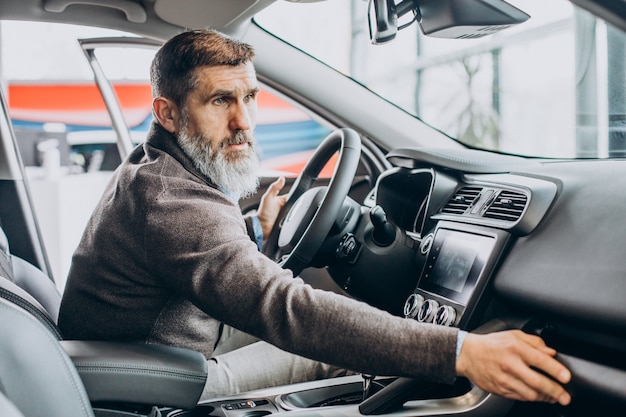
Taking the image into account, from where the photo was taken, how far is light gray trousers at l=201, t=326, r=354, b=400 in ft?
5.51

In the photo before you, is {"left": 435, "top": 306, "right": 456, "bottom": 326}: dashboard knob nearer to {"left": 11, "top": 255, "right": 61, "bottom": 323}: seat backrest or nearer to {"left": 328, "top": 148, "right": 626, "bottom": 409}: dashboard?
{"left": 328, "top": 148, "right": 626, "bottom": 409}: dashboard

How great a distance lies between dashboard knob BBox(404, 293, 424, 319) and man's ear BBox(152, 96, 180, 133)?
66 centimetres

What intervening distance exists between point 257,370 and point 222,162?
527 mm

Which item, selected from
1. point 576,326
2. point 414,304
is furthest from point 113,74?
point 576,326

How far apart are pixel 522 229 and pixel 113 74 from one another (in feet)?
9.05

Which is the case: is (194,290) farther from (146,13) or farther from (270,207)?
(146,13)

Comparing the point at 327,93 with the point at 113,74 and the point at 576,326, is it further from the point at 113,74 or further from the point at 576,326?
the point at 113,74

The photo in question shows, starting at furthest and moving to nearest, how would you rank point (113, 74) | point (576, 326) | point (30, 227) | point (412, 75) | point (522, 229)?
point (412, 75)
point (113, 74)
point (30, 227)
point (522, 229)
point (576, 326)

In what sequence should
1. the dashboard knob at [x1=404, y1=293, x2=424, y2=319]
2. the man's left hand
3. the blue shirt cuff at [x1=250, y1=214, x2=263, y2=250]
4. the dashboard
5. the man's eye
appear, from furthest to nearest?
the man's left hand, the blue shirt cuff at [x1=250, y1=214, x2=263, y2=250], the man's eye, the dashboard knob at [x1=404, y1=293, x2=424, y2=319], the dashboard

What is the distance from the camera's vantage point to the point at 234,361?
1.75 metres

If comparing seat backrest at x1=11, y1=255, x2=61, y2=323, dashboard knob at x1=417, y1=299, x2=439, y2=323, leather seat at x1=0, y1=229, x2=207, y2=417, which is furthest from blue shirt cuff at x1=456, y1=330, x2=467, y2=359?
seat backrest at x1=11, y1=255, x2=61, y2=323

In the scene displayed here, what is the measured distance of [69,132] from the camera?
7.24 m

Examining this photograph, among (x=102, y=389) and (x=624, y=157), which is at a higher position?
(x=624, y=157)

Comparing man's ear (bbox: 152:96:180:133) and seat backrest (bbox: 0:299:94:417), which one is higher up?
man's ear (bbox: 152:96:180:133)
